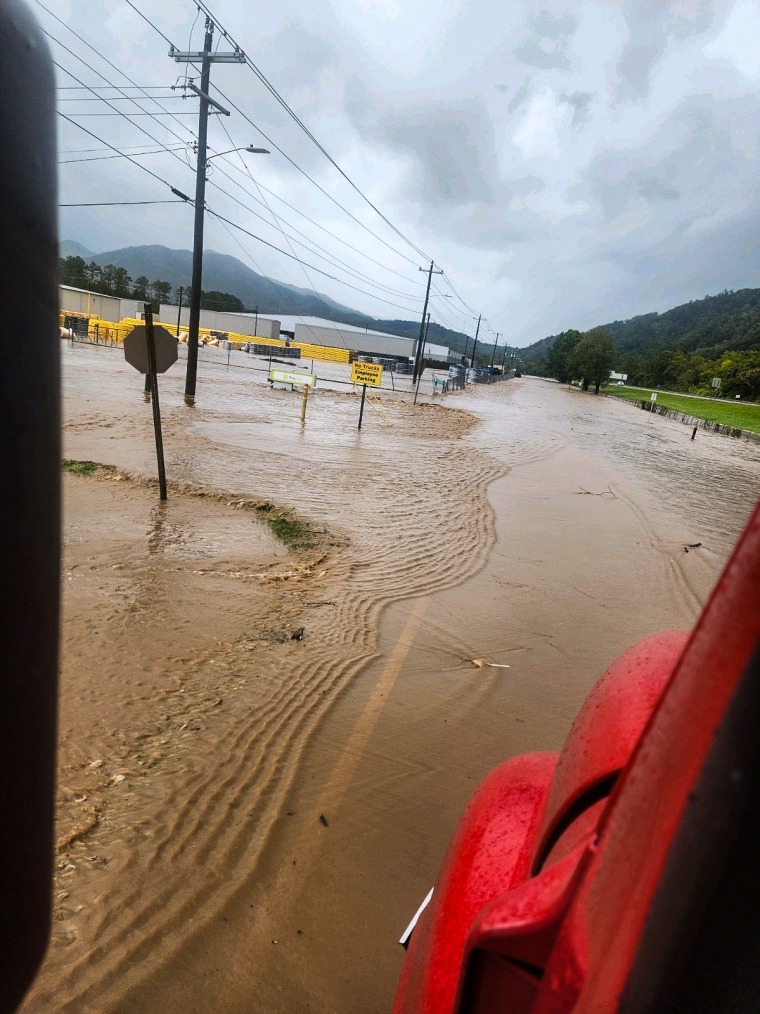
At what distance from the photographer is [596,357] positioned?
8081cm

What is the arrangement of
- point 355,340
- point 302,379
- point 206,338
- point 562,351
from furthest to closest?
point 562,351, point 355,340, point 206,338, point 302,379

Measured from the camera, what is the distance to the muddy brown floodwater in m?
2.65

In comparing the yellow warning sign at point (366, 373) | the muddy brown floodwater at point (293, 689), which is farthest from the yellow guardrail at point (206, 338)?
the muddy brown floodwater at point (293, 689)

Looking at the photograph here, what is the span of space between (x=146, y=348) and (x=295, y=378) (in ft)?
44.3

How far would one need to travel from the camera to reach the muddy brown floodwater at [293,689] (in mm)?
2654

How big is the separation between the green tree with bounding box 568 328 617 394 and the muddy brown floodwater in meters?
74.5

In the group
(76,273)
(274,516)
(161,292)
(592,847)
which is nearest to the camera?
(592,847)

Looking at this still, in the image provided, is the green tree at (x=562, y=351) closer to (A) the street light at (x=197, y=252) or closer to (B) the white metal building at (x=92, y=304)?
(B) the white metal building at (x=92, y=304)

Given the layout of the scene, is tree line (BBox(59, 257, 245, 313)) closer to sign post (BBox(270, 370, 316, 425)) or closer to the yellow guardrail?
the yellow guardrail

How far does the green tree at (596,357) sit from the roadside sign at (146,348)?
265 feet

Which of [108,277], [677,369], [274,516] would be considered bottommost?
[274,516]

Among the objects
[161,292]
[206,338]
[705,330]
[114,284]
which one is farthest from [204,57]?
[705,330]

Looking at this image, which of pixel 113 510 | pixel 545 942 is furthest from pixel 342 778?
pixel 113 510

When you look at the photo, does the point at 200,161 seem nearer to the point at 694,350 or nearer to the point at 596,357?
the point at 596,357
